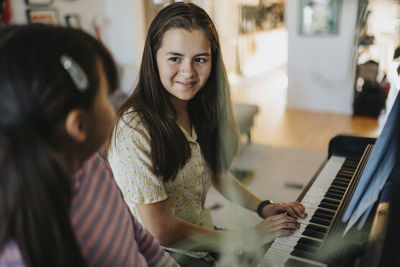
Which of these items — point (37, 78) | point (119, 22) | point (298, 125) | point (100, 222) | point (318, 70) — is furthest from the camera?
point (318, 70)

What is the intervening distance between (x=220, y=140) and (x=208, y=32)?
353mm

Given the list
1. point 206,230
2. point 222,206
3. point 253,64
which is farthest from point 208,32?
point 253,64

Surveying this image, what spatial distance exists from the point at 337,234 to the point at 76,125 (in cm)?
54

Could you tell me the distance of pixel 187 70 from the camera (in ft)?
2.88

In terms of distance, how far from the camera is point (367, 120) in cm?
367

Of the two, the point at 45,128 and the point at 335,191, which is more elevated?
the point at 45,128

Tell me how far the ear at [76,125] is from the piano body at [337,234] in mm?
463

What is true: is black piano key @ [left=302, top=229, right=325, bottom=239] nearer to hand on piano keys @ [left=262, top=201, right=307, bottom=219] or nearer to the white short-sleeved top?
hand on piano keys @ [left=262, top=201, right=307, bottom=219]

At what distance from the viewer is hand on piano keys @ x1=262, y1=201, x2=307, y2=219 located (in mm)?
941

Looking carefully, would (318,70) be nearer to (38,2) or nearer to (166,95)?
(38,2)

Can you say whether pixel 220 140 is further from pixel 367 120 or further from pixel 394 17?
pixel 367 120

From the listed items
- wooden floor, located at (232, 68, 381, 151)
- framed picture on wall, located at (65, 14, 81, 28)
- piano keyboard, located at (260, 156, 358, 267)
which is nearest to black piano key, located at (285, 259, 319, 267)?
piano keyboard, located at (260, 156, 358, 267)

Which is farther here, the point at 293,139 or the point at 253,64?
the point at 253,64

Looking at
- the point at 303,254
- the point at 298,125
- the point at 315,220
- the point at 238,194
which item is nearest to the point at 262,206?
the point at 238,194
